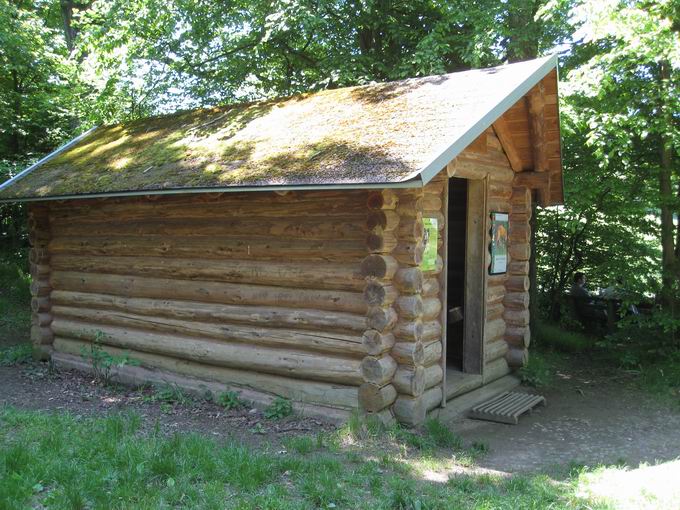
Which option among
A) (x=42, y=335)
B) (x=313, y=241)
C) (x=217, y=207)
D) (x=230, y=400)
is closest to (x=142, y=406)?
(x=230, y=400)

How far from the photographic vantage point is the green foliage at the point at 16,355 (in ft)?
32.1

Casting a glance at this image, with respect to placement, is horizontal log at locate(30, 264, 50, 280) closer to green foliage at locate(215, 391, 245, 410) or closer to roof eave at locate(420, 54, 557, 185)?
green foliage at locate(215, 391, 245, 410)

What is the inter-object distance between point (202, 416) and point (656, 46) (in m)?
7.27

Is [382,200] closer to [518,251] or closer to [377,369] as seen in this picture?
[377,369]

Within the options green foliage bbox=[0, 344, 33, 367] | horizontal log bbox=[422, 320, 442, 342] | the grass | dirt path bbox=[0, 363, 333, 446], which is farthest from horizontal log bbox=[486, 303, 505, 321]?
green foliage bbox=[0, 344, 33, 367]

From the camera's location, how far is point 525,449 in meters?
6.43

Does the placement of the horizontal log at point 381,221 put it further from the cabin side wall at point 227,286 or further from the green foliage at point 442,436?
the green foliage at point 442,436

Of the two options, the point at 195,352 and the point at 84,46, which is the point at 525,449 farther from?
the point at 84,46

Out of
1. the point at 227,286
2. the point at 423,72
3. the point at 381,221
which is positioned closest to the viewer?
the point at 381,221

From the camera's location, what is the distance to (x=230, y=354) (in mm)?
7523

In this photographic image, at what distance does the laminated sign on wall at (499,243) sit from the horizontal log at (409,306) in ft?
7.61

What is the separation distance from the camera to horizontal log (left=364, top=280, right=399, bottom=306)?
20.7 feet

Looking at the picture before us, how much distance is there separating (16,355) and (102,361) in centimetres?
236

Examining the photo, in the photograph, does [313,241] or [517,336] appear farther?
[517,336]
